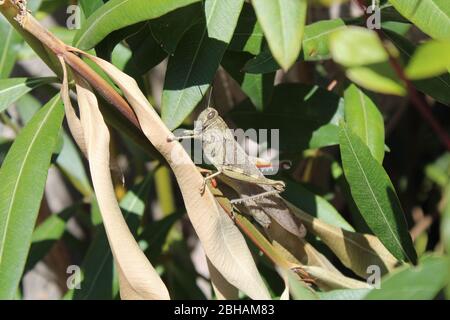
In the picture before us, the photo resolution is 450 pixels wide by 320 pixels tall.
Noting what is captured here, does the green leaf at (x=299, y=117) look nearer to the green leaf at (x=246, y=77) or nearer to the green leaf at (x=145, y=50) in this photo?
the green leaf at (x=246, y=77)

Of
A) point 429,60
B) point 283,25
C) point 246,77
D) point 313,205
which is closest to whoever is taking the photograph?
point 429,60

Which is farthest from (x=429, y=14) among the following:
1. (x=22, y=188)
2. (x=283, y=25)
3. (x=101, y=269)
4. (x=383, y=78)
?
(x=101, y=269)

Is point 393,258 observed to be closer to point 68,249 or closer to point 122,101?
point 122,101

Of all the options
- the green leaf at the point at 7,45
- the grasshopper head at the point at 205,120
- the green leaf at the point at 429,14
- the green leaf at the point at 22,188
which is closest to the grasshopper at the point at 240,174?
the grasshopper head at the point at 205,120

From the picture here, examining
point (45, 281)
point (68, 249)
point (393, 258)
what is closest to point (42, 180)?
point (393, 258)
